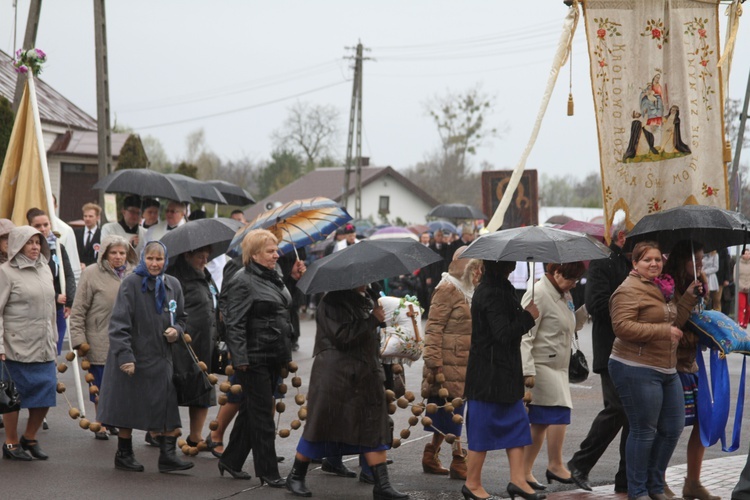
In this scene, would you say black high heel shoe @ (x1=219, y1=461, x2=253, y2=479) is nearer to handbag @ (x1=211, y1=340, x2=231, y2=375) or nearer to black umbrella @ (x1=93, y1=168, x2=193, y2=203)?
handbag @ (x1=211, y1=340, x2=231, y2=375)

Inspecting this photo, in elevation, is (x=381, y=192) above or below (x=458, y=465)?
above

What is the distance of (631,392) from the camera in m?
7.48

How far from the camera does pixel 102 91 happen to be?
18969 mm

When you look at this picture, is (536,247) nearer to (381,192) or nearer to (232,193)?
(232,193)

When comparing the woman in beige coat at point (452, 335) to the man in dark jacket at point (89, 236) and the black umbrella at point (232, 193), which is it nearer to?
the man in dark jacket at point (89, 236)

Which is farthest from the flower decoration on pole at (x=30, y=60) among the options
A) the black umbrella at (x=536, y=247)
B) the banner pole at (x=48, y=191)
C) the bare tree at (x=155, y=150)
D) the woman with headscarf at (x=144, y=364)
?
the bare tree at (x=155, y=150)

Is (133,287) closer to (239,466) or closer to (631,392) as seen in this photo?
(239,466)

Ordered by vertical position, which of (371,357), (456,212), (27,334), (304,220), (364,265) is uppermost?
(456,212)

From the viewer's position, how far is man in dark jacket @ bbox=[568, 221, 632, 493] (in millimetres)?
8156

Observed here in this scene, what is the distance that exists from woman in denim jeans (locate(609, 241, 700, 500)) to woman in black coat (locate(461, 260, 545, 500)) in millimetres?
630

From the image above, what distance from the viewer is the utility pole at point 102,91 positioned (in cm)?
1889

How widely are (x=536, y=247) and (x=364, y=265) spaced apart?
1135 millimetres

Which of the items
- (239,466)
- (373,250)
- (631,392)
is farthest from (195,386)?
(631,392)

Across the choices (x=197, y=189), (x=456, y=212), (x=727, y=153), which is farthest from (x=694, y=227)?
(x=456, y=212)
